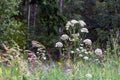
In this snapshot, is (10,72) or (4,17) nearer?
→ (10,72)

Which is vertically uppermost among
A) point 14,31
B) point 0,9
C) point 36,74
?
point 36,74

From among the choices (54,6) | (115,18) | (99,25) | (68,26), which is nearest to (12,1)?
(54,6)

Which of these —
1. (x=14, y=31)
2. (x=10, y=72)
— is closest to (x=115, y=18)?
(x=14, y=31)

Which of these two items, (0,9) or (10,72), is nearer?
(10,72)

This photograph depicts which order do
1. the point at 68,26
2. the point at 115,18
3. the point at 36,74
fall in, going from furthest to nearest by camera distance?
the point at 115,18 < the point at 68,26 < the point at 36,74

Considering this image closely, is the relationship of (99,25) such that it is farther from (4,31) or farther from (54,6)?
(4,31)

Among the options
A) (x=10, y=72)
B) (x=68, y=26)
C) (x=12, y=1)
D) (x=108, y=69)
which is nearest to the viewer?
(x=10, y=72)

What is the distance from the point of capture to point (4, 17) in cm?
1404

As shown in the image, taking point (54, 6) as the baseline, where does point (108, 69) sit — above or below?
above

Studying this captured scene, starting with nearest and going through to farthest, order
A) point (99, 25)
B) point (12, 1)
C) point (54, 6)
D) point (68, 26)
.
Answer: point (68, 26) < point (12, 1) < point (54, 6) < point (99, 25)

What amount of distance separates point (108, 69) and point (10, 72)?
1.10 metres

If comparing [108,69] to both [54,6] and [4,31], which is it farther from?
[54,6]

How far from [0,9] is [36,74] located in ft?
34.6

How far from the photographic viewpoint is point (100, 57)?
16.6 feet
